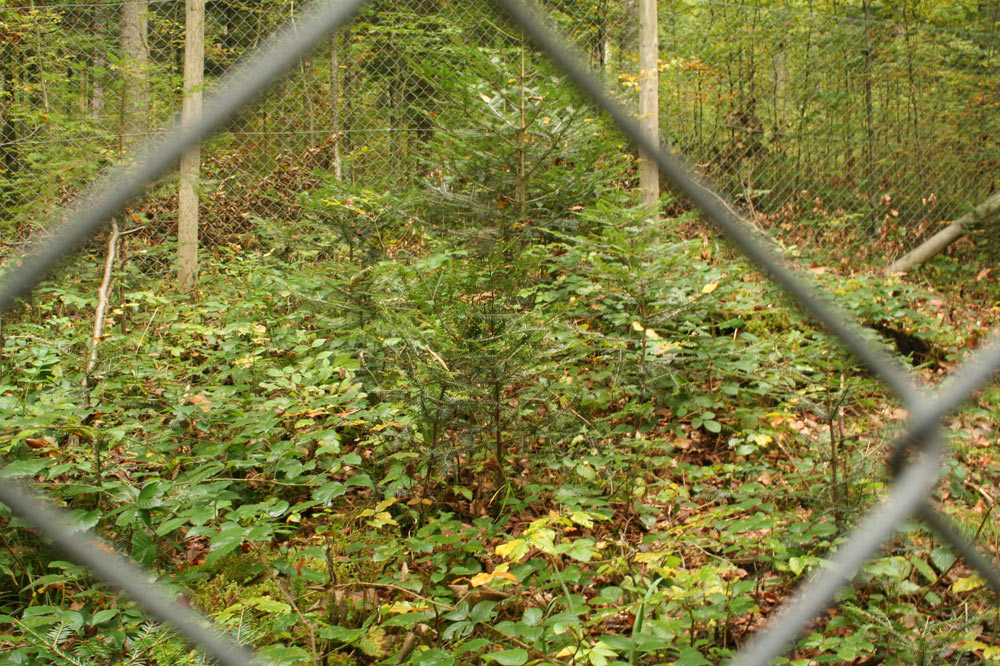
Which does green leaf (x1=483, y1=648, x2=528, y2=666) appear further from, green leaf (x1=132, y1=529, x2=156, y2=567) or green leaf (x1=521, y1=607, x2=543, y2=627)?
green leaf (x1=132, y1=529, x2=156, y2=567)

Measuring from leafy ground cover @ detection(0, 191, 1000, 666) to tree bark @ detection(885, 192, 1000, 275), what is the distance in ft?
5.04

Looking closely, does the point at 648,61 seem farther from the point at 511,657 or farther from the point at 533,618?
the point at 511,657

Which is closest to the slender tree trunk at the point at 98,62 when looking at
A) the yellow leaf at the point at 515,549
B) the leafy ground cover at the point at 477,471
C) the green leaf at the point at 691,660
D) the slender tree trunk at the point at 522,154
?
the leafy ground cover at the point at 477,471

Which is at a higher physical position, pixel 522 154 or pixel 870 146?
pixel 870 146

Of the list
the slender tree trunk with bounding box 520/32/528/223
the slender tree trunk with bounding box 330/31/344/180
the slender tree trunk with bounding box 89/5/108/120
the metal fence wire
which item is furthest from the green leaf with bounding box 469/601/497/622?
the slender tree trunk with bounding box 330/31/344/180

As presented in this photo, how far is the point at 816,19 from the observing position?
4.52 m

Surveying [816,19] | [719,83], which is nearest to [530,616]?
[719,83]

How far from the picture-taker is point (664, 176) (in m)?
0.40

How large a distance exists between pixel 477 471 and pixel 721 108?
10.9ft

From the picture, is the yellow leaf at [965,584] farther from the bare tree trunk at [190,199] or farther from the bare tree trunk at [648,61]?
the bare tree trunk at [190,199]

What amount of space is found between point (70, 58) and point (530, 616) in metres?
4.97

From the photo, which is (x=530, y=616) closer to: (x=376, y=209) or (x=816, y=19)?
(x=376, y=209)

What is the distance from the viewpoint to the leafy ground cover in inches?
61.7

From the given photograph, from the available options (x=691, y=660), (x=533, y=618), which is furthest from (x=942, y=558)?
(x=533, y=618)
